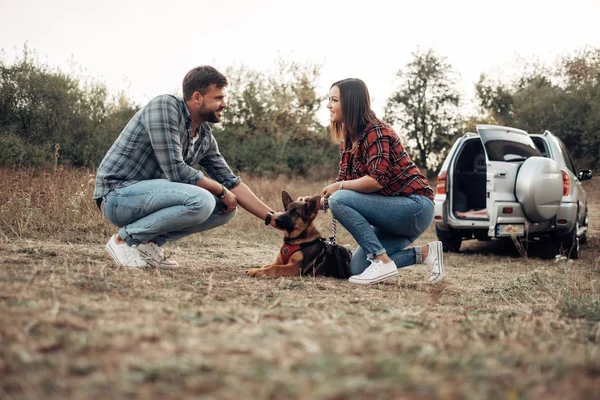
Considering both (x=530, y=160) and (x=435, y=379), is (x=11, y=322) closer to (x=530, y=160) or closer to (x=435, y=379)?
(x=435, y=379)

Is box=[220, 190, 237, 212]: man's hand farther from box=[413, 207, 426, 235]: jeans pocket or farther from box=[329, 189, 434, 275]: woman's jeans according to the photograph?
box=[413, 207, 426, 235]: jeans pocket

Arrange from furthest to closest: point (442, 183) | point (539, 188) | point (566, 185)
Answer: point (442, 183) → point (566, 185) → point (539, 188)

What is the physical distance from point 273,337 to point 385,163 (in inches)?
105

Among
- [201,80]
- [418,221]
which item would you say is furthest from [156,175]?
[418,221]

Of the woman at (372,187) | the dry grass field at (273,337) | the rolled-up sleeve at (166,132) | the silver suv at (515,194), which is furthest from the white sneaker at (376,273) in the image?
the silver suv at (515,194)

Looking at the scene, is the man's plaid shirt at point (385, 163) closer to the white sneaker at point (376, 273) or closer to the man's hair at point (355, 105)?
the man's hair at point (355, 105)

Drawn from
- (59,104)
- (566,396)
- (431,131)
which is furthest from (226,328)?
(431,131)

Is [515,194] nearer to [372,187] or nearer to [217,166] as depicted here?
[372,187]

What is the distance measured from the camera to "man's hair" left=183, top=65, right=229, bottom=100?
175 inches

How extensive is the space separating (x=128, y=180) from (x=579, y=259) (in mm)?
A: 6474

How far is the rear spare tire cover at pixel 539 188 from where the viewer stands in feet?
25.1

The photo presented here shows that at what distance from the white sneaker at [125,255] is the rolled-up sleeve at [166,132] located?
2.09 ft

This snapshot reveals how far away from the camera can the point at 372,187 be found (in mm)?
4645

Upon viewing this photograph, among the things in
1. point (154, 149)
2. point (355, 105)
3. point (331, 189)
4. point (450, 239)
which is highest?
point (355, 105)
